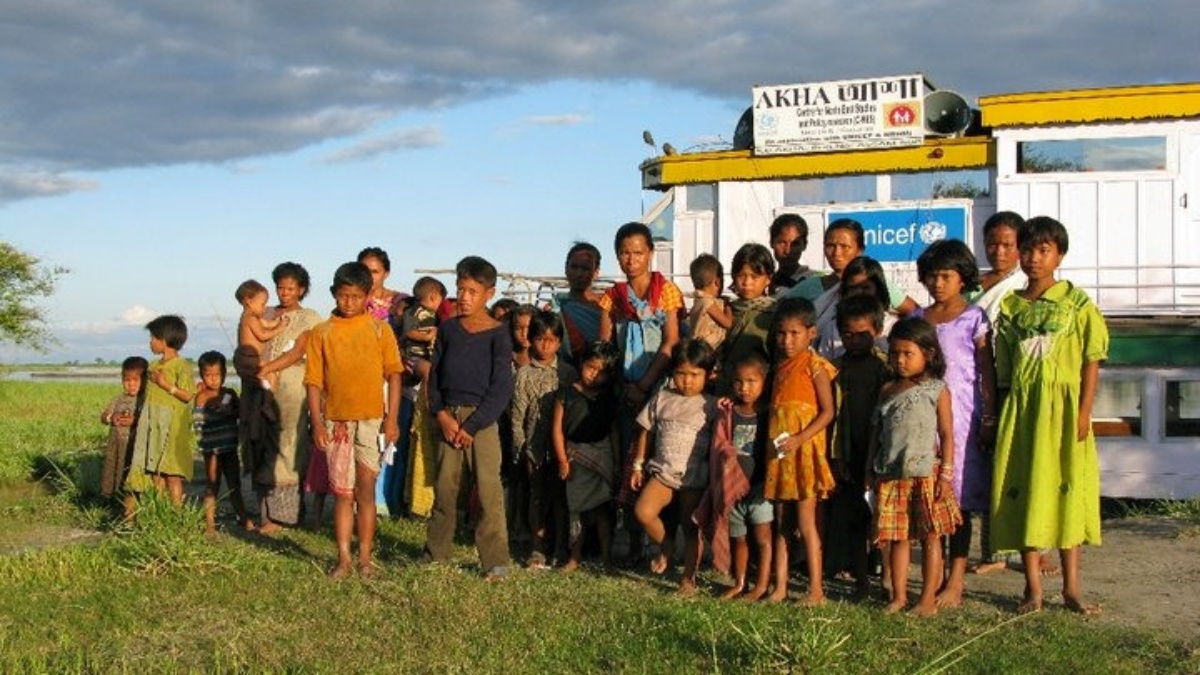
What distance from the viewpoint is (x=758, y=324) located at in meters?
7.19

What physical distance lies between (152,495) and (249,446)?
4.75 feet

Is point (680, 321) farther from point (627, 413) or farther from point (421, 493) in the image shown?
point (421, 493)

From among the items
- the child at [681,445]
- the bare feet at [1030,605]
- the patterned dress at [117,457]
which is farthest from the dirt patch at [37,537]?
the bare feet at [1030,605]

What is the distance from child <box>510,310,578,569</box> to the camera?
26.0ft

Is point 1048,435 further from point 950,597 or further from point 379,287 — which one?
point 379,287

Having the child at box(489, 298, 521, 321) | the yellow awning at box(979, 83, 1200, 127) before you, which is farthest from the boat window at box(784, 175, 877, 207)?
the child at box(489, 298, 521, 321)

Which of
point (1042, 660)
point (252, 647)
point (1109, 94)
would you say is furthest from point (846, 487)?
point (1109, 94)

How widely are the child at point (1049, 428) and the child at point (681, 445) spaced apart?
1.52m

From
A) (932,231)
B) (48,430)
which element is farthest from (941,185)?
(48,430)

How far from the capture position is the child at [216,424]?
942 cm

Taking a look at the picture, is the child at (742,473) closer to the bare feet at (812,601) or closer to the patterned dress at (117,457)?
the bare feet at (812,601)

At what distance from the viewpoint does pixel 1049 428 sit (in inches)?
252

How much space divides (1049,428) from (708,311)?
6.57 feet

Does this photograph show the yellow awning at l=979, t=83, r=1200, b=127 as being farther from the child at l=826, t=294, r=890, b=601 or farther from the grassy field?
the grassy field
